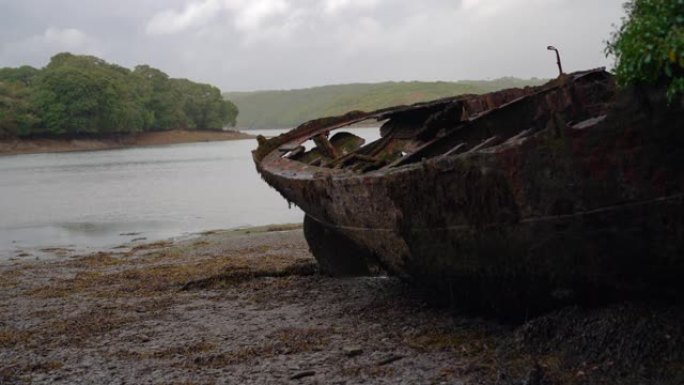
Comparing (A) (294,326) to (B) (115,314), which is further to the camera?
(B) (115,314)

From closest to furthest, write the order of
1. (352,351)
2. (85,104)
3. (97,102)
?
(352,351)
(85,104)
(97,102)

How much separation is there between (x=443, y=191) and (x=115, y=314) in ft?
15.3

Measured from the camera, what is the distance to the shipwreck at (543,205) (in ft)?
15.6

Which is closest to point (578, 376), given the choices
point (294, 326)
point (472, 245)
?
point (472, 245)

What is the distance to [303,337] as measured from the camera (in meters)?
6.60

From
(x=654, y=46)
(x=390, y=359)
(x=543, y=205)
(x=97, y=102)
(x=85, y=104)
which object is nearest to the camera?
(x=654, y=46)

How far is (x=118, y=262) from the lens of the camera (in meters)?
14.5

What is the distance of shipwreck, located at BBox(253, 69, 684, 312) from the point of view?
187 inches

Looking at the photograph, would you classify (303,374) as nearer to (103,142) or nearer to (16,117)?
(16,117)

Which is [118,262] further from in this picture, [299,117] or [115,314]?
[299,117]

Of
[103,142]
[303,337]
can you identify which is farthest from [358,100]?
[303,337]

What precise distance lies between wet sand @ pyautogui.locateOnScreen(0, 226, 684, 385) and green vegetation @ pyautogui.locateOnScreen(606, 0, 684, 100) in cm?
169

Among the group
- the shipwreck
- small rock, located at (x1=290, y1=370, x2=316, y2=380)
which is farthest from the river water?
small rock, located at (x1=290, y1=370, x2=316, y2=380)

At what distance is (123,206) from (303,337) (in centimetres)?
2522
